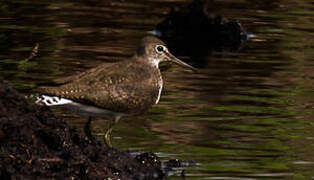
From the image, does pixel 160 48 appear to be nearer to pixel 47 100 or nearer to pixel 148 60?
pixel 148 60

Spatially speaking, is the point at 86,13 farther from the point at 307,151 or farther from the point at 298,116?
the point at 307,151

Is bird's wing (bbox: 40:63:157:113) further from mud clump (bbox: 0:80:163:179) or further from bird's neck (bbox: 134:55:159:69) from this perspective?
mud clump (bbox: 0:80:163:179)

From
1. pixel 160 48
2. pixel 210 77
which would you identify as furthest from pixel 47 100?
pixel 210 77

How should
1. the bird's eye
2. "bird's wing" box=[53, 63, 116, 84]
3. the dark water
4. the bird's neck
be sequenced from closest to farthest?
"bird's wing" box=[53, 63, 116, 84]
the dark water
the bird's neck
the bird's eye

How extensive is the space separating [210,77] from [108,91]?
5825mm

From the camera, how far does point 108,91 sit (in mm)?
11297

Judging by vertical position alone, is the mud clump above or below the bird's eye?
below

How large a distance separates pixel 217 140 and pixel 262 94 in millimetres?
3166

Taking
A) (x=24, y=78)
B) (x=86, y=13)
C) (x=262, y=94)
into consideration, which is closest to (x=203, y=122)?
(x=262, y=94)

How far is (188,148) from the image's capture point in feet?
39.8

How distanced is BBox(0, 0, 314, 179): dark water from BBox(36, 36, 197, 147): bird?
0.69 m

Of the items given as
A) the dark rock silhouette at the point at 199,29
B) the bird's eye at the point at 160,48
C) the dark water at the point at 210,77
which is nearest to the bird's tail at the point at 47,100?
the dark water at the point at 210,77

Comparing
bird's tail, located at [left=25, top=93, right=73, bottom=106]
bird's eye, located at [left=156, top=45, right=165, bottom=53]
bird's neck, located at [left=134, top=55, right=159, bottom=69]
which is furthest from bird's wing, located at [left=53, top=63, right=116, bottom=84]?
bird's eye, located at [left=156, top=45, right=165, bottom=53]

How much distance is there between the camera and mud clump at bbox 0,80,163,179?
9750 millimetres
